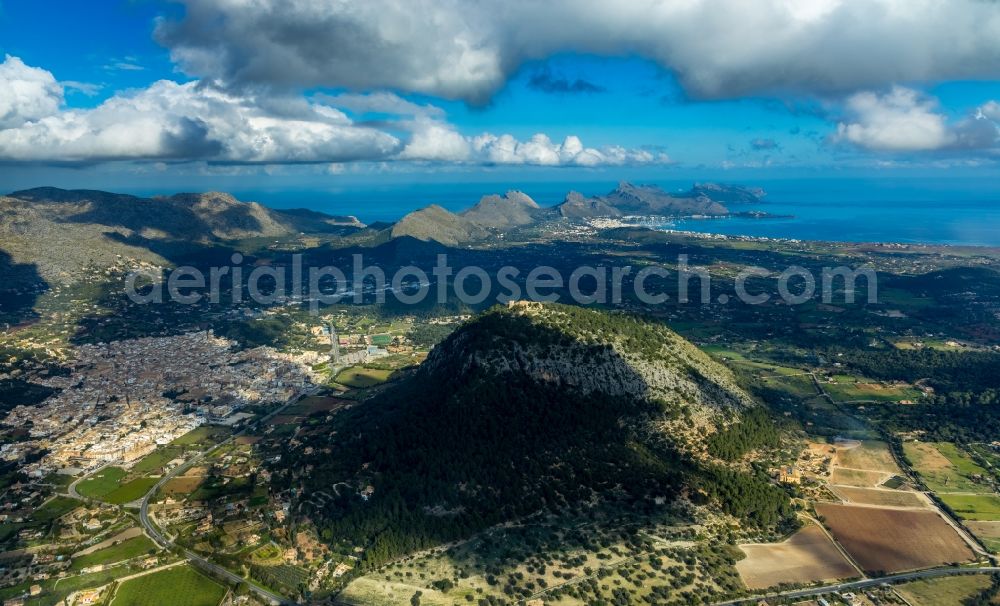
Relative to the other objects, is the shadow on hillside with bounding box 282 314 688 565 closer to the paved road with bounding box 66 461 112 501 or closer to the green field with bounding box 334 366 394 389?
the paved road with bounding box 66 461 112 501

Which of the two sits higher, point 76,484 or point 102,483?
point 102,483

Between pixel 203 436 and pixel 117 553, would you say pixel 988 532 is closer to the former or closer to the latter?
pixel 117 553

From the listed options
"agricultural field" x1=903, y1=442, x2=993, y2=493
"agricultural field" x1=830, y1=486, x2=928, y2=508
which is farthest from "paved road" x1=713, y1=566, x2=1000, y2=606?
"agricultural field" x1=903, y1=442, x2=993, y2=493

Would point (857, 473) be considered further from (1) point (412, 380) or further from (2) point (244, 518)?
(2) point (244, 518)

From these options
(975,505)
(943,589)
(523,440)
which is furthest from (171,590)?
(975,505)

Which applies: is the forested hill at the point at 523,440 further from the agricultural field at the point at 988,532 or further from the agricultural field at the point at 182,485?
the agricultural field at the point at 988,532

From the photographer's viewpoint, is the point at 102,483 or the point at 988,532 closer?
the point at 988,532
